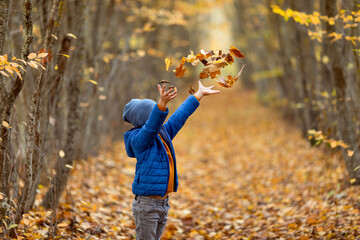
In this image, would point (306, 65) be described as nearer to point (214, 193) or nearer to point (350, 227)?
point (214, 193)

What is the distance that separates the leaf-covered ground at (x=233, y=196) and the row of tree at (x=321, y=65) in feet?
2.36

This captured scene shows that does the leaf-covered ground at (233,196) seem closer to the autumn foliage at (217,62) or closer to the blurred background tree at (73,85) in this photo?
the blurred background tree at (73,85)

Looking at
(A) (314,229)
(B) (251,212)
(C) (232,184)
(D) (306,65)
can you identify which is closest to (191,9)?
(D) (306,65)

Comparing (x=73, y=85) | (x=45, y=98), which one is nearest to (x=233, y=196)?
(x=73, y=85)

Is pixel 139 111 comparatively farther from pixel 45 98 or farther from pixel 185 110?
pixel 45 98

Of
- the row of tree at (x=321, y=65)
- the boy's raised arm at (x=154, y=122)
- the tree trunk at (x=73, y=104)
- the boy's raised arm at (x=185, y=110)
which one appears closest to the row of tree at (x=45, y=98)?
the tree trunk at (x=73, y=104)

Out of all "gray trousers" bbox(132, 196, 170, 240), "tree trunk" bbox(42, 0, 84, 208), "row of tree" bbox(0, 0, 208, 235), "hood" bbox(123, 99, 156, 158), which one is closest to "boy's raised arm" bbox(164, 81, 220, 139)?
"hood" bbox(123, 99, 156, 158)

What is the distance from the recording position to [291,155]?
10109 mm

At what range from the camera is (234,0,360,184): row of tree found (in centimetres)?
546

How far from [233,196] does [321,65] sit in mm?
3295

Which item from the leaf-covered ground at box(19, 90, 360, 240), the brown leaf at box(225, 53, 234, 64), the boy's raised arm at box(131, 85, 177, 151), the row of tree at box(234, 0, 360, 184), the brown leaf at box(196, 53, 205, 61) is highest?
the row of tree at box(234, 0, 360, 184)

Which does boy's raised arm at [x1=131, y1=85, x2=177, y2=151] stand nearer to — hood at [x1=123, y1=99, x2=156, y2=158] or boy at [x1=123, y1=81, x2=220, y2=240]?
boy at [x1=123, y1=81, x2=220, y2=240]

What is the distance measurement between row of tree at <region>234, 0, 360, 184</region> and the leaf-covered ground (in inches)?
28.3

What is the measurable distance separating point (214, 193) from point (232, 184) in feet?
2.64
